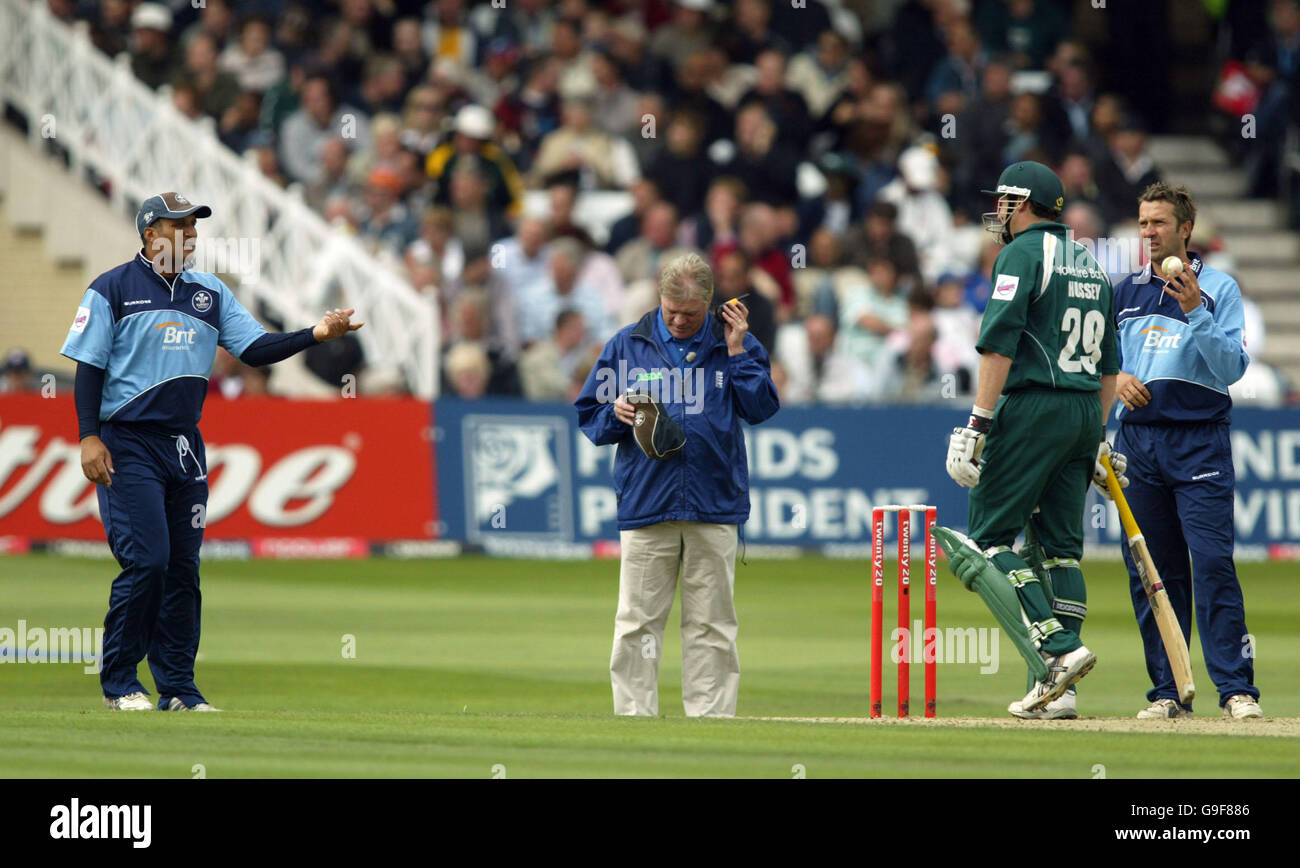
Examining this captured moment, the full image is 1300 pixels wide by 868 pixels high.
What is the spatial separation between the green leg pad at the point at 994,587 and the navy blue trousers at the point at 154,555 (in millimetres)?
3814

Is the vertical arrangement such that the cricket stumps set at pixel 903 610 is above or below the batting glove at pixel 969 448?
below

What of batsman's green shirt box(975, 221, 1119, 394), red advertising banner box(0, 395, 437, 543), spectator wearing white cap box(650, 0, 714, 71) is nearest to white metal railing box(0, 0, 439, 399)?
red advertising banner box(0, 395, 437, 543)

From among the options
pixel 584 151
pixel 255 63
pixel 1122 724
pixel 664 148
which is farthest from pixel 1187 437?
pixel 255 63

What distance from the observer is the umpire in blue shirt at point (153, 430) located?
9930mm

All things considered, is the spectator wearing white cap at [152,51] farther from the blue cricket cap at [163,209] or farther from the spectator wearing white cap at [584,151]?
the blue cricket cap at [163,209]

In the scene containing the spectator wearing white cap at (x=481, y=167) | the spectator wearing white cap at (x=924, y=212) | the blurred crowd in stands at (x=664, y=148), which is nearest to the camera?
the blurred crowd in stands at (x=664, y=148)

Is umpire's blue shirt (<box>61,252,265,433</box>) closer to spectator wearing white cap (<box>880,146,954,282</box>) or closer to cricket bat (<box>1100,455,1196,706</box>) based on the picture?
cricket bat (<box>1100,455,1196,706</box>)

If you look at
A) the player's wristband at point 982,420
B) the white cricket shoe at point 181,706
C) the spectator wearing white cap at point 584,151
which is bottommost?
Answer: the white cricket shoe at point 181,706

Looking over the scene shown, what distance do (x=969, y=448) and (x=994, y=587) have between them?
0.71 m

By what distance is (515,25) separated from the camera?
26109mm

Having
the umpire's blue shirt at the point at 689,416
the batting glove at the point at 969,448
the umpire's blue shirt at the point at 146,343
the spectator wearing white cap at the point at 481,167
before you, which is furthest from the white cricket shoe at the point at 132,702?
the spectator wearing white cap at the point at 481,167

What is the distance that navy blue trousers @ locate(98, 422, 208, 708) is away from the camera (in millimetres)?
9906

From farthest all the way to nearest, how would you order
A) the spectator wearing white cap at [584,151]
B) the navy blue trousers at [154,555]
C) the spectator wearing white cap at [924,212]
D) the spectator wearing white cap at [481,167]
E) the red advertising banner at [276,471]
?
the spectator wearing white cap at [584,151] → the spectator wearing white cap at [924,212] → the spectator wearing white cap at [481,167] → the red advertising banner at [276,471] → the navy blue trousers at [154,555]

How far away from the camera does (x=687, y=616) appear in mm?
10156
